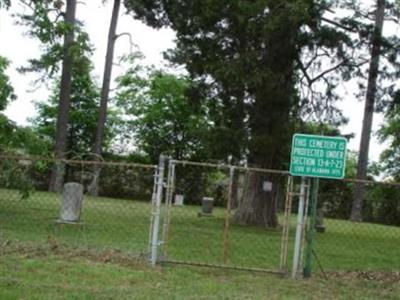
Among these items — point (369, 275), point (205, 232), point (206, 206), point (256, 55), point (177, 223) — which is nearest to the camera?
point (369, 275)

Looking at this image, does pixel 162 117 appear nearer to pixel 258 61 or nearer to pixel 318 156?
pixel 258 61

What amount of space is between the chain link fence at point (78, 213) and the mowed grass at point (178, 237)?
0.02 meters

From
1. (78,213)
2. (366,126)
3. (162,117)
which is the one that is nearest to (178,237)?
(78,213)

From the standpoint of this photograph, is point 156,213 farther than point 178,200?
No

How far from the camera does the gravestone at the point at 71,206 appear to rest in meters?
17.2

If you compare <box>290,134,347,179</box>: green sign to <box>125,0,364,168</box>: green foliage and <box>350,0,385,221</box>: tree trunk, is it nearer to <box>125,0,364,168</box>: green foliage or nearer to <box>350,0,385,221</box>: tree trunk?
<box>125,0,364,168</box>: green foliage

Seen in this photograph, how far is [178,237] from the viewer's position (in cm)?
1725

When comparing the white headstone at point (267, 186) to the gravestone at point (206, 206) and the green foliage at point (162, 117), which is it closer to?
the gravestone at point (206, 206)

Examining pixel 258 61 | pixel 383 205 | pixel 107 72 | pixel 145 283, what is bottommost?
pixel 145 283

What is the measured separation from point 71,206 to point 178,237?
8.71 ft

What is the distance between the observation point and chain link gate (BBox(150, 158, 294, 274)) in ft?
36.7

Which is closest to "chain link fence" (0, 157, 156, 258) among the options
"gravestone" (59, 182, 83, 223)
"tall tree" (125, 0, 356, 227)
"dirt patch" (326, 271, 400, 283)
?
"gravestone" (59, 182, 83, 223)

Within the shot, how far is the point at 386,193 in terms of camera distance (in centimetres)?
3644

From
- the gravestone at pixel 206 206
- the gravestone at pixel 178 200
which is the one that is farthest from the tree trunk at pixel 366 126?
the gravestone at pixel 178 200
